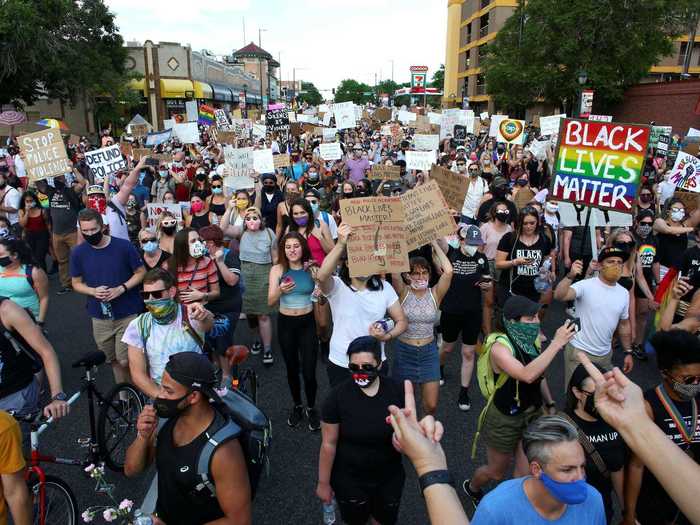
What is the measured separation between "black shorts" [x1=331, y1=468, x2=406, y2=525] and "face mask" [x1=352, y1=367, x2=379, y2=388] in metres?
0.59

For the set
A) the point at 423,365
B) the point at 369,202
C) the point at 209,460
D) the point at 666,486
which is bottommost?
the point at 423,365

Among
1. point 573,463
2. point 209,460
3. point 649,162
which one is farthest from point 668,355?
point 649,162

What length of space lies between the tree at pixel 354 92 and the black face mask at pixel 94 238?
11687 cm

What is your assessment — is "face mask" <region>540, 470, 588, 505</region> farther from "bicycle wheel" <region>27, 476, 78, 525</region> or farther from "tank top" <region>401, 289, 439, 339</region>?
"bicycle wheel" <region>27, 476, 78, 525</region>

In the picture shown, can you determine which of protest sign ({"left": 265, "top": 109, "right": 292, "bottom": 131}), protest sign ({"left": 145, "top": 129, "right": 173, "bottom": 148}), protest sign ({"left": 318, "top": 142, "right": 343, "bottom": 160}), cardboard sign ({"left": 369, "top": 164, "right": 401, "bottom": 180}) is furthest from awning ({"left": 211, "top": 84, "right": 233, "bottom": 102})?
cardboard sign ({"left": 369, "top": 164, "right": 401, "bottom": 180})

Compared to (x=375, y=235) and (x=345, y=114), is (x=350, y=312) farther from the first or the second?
(x=345, y=114)

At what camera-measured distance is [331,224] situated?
6.97 metres

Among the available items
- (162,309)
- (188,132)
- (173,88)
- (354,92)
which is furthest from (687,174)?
(354,92)

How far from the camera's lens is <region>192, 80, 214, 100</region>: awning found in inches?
1887

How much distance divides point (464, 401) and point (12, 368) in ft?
12.9

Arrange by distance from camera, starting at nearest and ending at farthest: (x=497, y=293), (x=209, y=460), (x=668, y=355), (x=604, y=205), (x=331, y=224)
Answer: (x=209, y=460)
(x=668, y=355)
(x=604, y=205)
(x=497, y=293)
(x=331, y=224)

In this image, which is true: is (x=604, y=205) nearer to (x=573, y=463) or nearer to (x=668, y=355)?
(x=668, y=355)

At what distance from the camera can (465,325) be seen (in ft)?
17.0

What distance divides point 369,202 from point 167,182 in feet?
27.8
